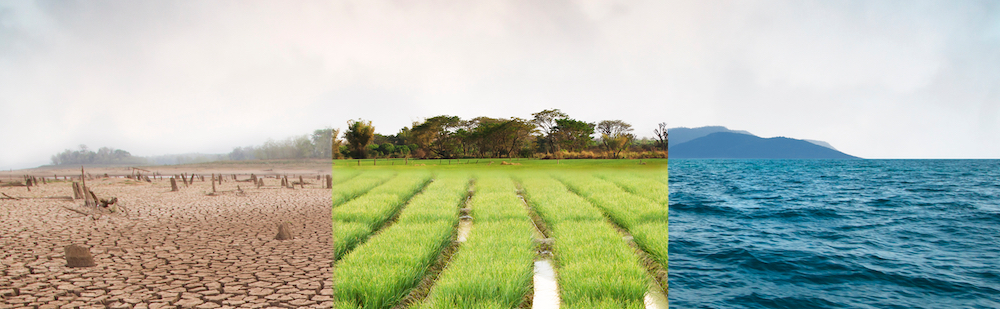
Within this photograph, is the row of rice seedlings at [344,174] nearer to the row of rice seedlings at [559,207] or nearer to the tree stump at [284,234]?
the tree stump at [284,234]

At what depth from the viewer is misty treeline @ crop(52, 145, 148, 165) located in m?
15.8

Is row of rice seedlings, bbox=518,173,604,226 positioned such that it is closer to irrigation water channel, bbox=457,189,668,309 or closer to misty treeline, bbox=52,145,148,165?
irrigation water channel, bbox=457,189,668,309

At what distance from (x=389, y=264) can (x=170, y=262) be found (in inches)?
163

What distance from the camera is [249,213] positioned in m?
11.1

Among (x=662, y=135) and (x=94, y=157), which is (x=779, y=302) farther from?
(x=94, y=157)

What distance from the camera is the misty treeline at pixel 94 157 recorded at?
51.8 ft

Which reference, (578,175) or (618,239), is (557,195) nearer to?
(578,175)

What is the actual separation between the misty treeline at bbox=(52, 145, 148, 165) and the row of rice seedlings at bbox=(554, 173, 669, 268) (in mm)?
16600

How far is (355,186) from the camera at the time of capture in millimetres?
7520

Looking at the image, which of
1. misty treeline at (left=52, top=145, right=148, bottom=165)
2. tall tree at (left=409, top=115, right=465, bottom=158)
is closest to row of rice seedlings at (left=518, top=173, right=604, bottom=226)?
misty treeline at (left=52, top=145, right=148, bottom=165)

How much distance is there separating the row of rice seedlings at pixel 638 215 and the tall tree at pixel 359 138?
6534 millimetres

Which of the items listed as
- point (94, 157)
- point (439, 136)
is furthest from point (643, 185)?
point (439, 136)

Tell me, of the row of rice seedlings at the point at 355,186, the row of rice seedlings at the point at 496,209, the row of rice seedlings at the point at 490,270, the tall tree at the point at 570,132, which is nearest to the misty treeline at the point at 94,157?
the row of rice seedlings at the point at 355,186

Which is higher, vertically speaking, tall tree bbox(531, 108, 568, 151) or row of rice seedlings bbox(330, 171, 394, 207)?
tall tree bbox(531, 108, 568, 151)
